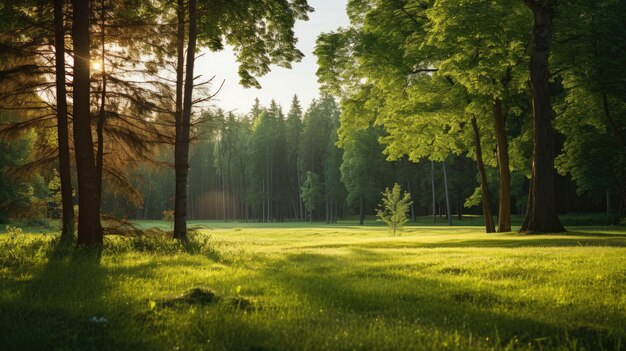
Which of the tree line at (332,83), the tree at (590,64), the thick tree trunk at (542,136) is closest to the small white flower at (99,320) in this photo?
the tree line at (332,83)

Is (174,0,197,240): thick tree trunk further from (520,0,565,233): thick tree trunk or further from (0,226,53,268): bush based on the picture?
(520,0,565,233): thick tree trunk

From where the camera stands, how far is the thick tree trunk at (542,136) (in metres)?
18.3

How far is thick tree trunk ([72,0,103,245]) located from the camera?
1266 cm

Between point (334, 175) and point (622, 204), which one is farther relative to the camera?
point (334, 175)

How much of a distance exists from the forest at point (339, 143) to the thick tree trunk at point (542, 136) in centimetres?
7

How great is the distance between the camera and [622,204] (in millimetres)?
42844

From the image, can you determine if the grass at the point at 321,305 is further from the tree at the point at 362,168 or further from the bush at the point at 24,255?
the tree at the point at 362,168

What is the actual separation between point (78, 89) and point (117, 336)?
9.94m

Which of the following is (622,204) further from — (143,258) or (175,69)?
(143,258)

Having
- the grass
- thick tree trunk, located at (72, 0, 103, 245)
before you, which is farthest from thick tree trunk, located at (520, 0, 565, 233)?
thick tree trunk, located at (72, 0, 103, 245)

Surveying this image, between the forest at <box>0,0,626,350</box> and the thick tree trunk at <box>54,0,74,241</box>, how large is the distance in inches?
2.6

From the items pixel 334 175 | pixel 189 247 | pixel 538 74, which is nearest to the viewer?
pixel 189 247

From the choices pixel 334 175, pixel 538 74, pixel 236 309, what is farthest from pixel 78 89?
pixel 334 175

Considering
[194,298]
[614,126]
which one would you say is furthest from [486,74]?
[194,298]
